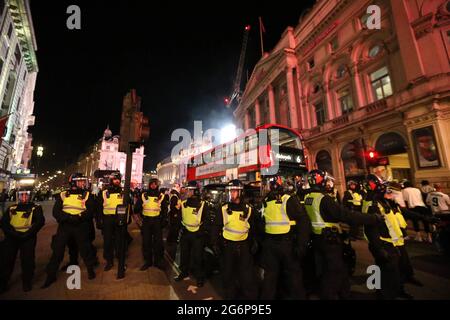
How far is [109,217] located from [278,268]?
390 cm

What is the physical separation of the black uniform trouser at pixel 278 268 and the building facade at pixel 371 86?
8.97 meters

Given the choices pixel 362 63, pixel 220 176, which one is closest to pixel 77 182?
pixel 220 176

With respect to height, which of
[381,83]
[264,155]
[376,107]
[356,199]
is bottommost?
[356,199]

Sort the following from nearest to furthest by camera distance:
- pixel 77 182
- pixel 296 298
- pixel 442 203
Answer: pixel 296 298, pixel 77 182, pixel 442 203

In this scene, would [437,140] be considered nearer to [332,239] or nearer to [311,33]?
[332,239]

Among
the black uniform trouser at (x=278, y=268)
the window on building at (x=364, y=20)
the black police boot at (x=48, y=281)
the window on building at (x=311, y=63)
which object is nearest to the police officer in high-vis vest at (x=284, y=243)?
the black uniform trouser at (x=278, y=268)

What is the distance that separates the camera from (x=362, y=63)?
51.3 ft

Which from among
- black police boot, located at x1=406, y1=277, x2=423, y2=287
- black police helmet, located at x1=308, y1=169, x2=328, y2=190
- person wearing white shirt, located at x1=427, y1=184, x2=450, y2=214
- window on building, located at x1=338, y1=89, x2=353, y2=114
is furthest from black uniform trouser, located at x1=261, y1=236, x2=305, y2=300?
window on building, located at x1=338, y1=89, x2=353, y2=114

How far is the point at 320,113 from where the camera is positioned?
1992 centimetres

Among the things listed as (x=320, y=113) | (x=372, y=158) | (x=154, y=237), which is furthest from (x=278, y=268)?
(x=320, y=113)

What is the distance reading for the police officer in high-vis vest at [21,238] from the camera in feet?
12.4

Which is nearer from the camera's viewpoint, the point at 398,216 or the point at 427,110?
the point at 398,216

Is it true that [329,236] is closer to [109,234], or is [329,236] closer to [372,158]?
[109,234]

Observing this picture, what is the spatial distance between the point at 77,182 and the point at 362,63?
19.0 metres
